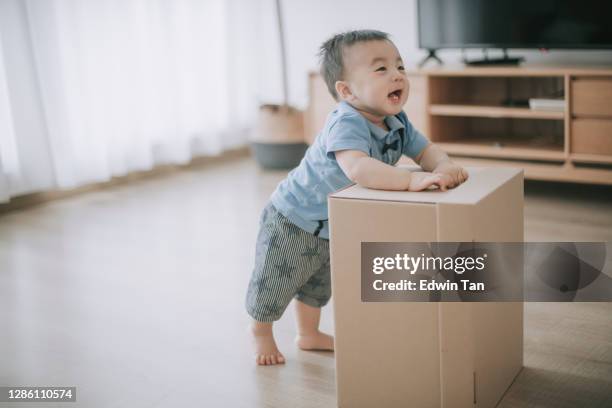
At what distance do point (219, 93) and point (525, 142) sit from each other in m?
1.65

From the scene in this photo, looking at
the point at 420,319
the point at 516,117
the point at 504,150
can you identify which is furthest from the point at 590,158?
the point at 420,319

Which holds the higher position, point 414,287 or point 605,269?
point 414,287

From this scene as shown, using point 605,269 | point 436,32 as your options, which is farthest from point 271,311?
point 436,32

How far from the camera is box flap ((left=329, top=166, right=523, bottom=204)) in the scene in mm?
1227

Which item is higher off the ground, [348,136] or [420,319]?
[348,136]

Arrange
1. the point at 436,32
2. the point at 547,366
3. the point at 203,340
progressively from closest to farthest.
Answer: the point at 547,366 < the point at 203,340 < the point at 436,32

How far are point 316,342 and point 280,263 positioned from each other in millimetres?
246

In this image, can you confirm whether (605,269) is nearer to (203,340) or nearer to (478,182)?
(478,182)

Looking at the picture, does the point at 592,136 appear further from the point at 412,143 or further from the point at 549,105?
the point at 412,143

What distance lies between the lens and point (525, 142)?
3.15m

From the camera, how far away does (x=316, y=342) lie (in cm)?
171

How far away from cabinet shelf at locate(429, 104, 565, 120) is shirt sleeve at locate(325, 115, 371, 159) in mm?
1695

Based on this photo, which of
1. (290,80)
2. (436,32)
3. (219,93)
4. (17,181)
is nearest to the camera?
(17,181)

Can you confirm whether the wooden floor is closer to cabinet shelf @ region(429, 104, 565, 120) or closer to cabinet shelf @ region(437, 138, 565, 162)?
cabinet shelf @ region(437, 138, 565, 162)
